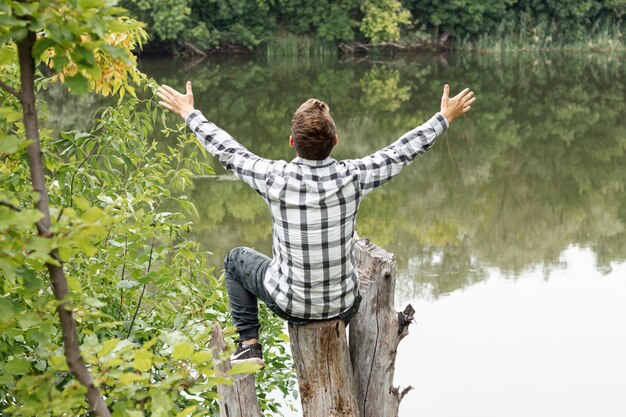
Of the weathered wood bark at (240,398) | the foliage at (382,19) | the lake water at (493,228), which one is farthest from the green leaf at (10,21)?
the foliage at (382,19)

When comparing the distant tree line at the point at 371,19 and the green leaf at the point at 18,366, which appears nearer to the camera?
the green leaf at the point at 18,366

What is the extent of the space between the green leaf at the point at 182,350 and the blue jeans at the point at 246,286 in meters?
1.52

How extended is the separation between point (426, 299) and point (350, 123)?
9.90 meters

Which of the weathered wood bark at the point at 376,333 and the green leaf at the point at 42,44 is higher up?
the green leaf at the point at 42,44

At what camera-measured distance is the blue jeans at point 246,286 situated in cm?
352

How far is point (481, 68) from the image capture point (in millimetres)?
27766

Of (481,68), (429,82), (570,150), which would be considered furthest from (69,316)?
(481,68)

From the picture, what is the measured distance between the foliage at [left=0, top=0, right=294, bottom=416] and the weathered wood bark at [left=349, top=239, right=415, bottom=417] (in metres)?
0.58

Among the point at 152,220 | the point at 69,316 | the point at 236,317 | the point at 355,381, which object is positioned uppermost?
the point at 69,316

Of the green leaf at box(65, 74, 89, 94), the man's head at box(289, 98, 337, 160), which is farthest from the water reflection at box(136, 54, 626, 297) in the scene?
the green leaf at box(65, 74, 89, 94)

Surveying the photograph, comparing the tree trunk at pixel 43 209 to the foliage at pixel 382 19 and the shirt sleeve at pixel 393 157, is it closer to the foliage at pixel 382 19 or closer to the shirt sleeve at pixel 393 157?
the shirt sleeve at pixel 393 157

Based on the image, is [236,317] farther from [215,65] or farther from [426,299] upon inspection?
[215,65]

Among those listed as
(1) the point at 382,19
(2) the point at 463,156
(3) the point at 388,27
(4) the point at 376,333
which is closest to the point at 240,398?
(4) the point at 376,333

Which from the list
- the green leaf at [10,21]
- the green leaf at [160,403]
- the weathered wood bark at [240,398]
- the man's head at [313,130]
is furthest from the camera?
the weathered wood bark at [240,398]
